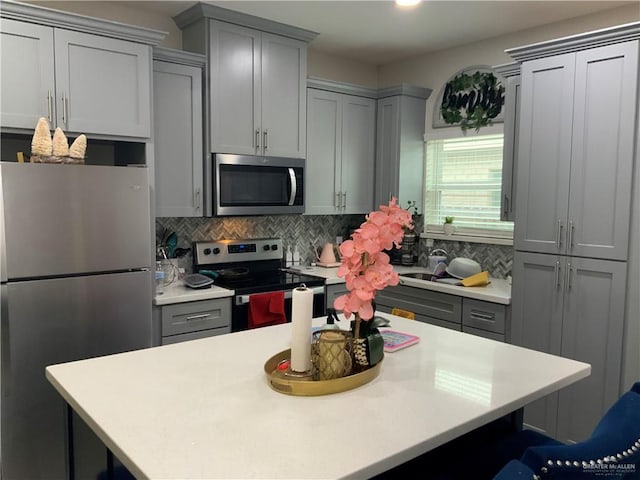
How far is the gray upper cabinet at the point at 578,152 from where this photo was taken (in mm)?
2666

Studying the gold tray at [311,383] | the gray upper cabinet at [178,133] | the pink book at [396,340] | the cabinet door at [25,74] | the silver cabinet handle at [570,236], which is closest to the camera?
the gold tray at [311,383]

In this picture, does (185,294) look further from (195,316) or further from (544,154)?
(544,154)

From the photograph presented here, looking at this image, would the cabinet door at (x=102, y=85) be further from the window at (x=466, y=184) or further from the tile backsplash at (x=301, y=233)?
the window at (x=466, y=184)

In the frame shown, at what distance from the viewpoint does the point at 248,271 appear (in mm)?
3814

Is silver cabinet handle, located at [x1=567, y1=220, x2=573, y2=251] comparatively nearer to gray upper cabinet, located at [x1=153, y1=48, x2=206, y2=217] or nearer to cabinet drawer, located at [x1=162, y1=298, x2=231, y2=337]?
cabinet drawer, located at [x1=162, y1=298, x2=231, y2=337]

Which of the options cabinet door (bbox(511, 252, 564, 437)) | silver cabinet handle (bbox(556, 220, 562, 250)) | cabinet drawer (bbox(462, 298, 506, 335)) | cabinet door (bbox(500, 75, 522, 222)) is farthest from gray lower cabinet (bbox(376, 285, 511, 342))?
cabinet door (bbox(500, 75, 522, 222))

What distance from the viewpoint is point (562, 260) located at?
292 centimetres

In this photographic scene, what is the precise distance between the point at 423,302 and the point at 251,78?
197cm

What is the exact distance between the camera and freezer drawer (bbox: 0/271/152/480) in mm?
Result: 2357

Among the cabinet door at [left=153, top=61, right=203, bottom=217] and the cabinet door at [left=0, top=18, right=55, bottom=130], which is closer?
the cabinet door at [left=0, top=18, right=55, bottom=130]

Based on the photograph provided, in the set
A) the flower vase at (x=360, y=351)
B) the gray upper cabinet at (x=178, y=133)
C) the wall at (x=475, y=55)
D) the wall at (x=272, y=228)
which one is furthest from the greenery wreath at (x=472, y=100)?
the flower vase at (x=360, y=351)

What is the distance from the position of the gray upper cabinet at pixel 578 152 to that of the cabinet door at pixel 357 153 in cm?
149

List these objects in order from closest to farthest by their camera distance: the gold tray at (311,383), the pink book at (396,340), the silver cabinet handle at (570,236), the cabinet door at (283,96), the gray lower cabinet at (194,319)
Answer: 1. the gold tray at (311,383)
2. the pink book at (396,340)
3. the silver cabinet handle at (570,236)
4. the gray lower cabinet at (194,319)
5. the cabinet door at (283,96)

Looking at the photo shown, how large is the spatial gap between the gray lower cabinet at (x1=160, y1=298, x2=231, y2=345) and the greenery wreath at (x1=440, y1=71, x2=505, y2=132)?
7.69 feet
